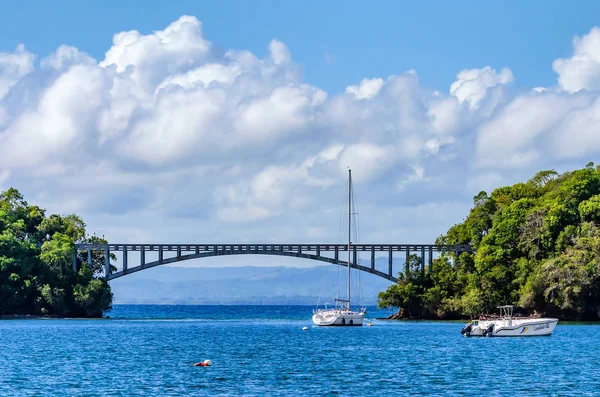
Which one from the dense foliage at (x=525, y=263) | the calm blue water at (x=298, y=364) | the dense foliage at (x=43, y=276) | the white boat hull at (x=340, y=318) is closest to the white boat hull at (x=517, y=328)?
the calm blue water at (x=298, y=364)

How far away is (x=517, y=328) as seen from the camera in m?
91.0

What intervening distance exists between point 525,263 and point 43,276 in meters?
60.0

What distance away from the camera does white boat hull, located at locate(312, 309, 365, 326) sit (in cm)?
11525

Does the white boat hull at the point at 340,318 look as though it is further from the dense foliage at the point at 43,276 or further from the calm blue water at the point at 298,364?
the dense foliage at the point at 43,276

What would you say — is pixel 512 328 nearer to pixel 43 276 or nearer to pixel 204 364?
pixel 204 364

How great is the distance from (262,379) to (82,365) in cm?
1387

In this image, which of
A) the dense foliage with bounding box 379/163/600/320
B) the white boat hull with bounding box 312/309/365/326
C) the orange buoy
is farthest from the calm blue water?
the white boat hull with bounding box 312/309/365/326

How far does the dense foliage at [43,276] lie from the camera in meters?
127

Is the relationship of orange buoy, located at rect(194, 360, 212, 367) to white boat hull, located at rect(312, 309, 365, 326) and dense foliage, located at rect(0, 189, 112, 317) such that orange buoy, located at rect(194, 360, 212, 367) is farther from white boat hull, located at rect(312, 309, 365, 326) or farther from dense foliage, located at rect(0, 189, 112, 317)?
dense foliage, located at rect(0, 189, 112, 317)

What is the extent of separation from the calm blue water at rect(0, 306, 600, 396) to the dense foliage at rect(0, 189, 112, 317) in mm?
29134

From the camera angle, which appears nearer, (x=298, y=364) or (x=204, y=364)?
(x=204, y=364)

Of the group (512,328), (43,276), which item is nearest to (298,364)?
(512,328)

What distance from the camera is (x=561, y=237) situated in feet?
369

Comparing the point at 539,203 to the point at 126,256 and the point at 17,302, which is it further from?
the point at 17,302
